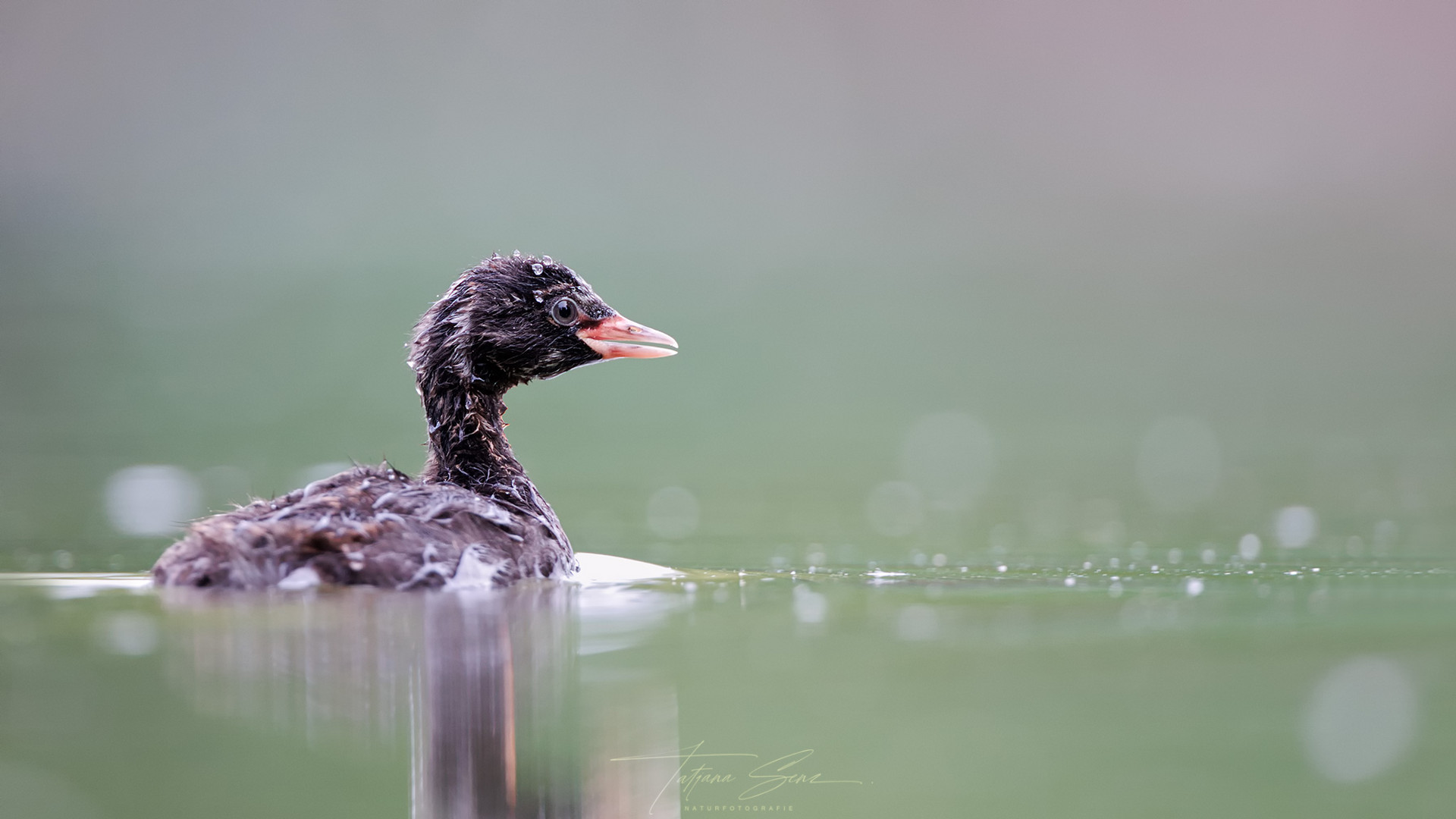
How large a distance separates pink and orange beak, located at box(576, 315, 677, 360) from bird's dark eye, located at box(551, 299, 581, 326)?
69 mm

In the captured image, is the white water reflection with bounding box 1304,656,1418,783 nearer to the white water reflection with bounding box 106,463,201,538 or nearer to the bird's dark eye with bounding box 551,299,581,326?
the bird's dark eye with bounding box 551,299,581,326

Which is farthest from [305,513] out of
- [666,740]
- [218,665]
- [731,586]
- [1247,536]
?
[1247,536]

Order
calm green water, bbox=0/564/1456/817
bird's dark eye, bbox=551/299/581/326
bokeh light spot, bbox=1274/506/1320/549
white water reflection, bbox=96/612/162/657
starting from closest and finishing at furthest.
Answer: calm green water, bbox=0/564/1456/817 < white water reflection, bbox=96/612/162/657 < bird's dark eye, bbox=551/299/581/326 < bokeh light spot, bbox=1274/506/1320/549

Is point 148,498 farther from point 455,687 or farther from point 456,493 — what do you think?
point 455,687

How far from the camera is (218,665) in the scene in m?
4.00

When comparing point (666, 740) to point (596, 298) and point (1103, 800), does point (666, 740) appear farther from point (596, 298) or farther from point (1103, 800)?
point (596, 298)

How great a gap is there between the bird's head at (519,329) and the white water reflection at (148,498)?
2.29 meters

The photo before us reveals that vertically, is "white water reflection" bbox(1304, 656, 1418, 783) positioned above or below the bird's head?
below

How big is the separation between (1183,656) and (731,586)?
2147mm

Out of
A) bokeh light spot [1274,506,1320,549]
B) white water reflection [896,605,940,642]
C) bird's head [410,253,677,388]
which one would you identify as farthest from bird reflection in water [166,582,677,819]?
bokeh light spot [1274,506,1320,549]

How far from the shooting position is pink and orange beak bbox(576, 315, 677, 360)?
648 centimetres

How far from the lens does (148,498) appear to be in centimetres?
Answer: 876

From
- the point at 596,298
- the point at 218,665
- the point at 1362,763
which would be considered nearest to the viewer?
the point at 1362,763

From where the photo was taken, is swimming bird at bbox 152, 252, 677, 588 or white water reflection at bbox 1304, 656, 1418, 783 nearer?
white water reflection at bbox 1304, 656, 1418, 783
